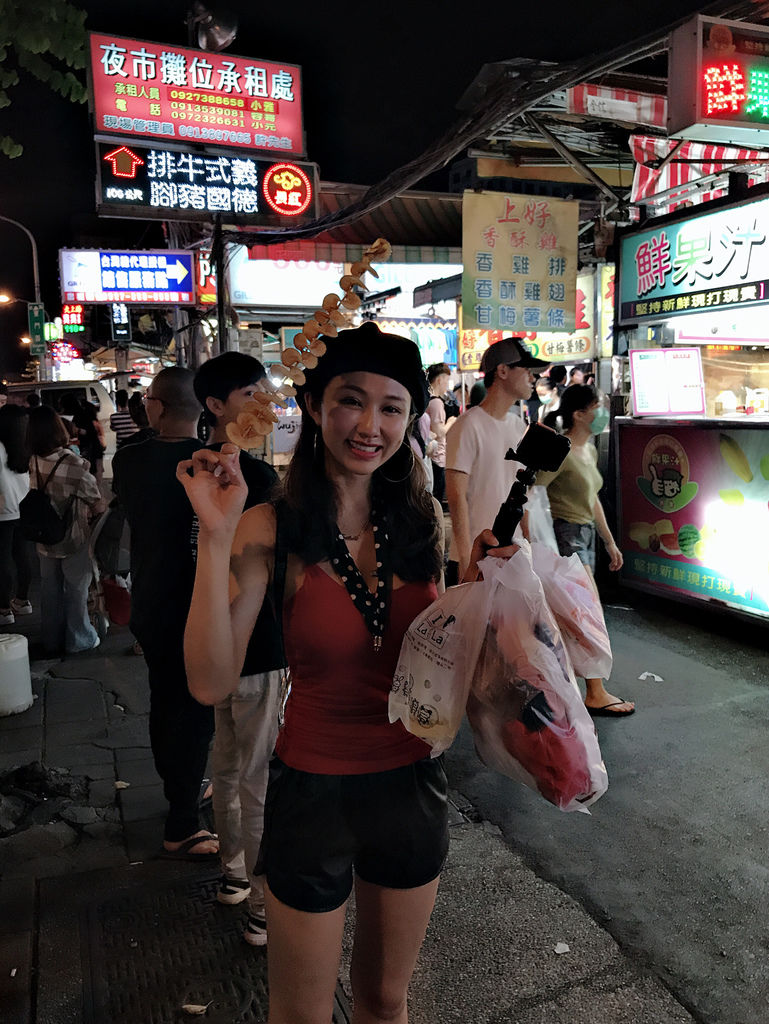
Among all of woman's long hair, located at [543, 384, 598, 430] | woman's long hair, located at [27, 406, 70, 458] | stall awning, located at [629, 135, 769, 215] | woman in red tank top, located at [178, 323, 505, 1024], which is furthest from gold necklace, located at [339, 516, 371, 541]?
stall awning, located at [629, 135, 769, 215]

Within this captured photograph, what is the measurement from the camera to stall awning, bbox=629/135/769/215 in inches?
299

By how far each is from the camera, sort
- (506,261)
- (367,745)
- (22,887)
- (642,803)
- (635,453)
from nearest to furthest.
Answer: (367,745)
(22,887)
(642,803)
(635,453)
(506,261)

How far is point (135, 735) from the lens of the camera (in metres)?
5.00

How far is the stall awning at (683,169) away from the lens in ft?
24.9

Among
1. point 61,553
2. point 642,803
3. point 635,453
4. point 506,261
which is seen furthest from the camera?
point 506,261

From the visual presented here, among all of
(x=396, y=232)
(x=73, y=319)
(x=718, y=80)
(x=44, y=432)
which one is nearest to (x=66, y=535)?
(x=44, y=432)

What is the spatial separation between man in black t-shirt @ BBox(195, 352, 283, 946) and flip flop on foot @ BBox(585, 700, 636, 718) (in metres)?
2.71

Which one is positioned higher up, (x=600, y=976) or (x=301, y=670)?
(x=301, y=670)

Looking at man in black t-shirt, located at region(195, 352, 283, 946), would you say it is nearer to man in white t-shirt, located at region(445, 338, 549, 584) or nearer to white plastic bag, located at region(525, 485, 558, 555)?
white plastic bag, located at region(525, 485, 558, 555)

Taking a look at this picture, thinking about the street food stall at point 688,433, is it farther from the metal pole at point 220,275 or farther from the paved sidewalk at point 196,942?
the metal pole at point 220,275

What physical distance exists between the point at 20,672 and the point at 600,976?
163 inches

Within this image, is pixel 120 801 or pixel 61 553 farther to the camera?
pixel 61 553

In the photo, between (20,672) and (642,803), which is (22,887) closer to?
(20,672)

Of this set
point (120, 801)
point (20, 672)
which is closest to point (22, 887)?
point (120, 801)
